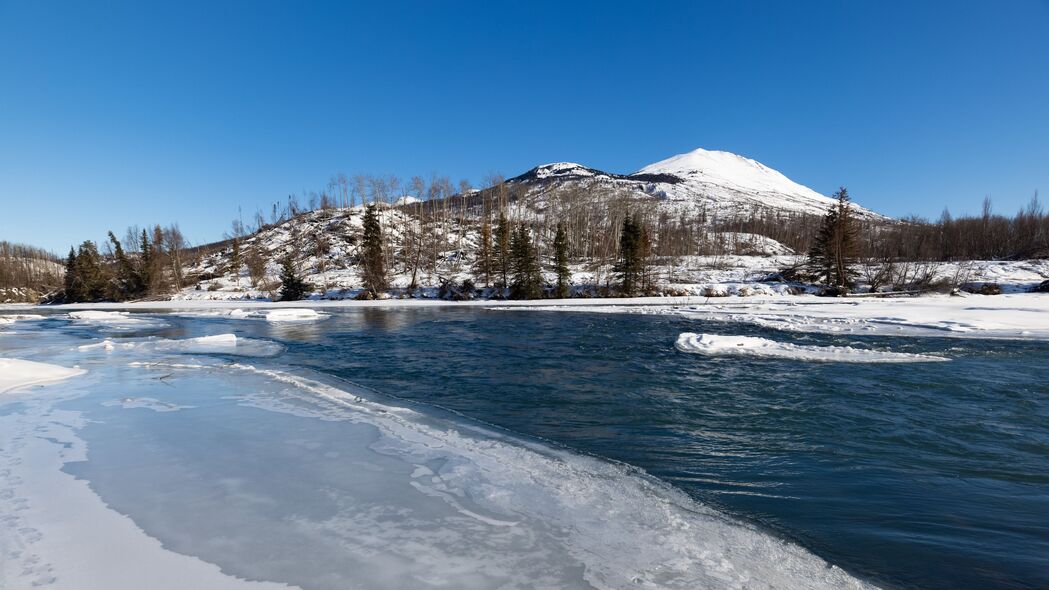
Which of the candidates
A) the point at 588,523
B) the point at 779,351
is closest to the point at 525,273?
the point at 779,351

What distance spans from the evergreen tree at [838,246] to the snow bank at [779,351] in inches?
1565

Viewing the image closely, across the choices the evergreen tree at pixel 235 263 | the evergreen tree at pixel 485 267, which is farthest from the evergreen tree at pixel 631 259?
the evergreen tree at pixel 235 263

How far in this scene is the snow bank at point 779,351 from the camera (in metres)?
14.1

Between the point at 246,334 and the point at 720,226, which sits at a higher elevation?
the point at 720,226

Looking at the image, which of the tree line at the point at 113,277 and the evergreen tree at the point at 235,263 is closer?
the tree line at the point at 113,277

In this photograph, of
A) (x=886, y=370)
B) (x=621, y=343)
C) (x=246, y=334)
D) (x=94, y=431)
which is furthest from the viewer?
(x=246, y=334)

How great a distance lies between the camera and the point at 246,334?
79.2ft

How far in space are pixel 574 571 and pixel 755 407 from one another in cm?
720

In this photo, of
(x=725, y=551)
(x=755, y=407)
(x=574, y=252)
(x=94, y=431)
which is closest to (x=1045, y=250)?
(x=574, y=252)

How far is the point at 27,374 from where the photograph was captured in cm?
1134

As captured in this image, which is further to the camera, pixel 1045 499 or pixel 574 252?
pixel 574 252

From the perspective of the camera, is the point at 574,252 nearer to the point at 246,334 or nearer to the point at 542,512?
the point at 246,334

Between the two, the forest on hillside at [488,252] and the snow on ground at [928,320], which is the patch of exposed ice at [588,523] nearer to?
the snow on ground at [928,320]

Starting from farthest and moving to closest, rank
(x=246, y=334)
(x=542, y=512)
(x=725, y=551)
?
(x=246, y=334) < (x=542, y=512) < (x=725, y=551)
